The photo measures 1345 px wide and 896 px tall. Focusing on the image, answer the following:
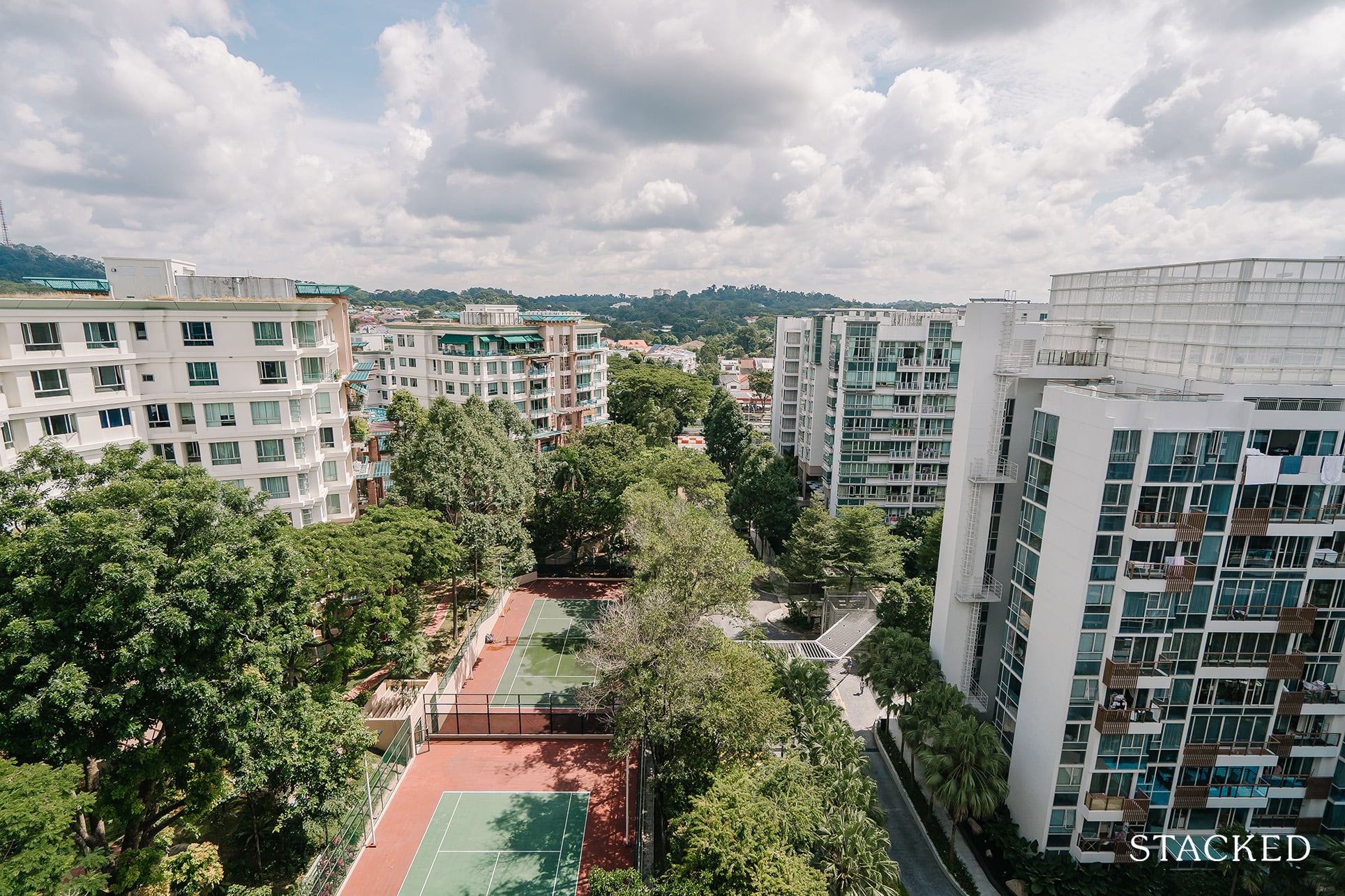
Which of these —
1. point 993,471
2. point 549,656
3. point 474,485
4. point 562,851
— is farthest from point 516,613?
point 993,471

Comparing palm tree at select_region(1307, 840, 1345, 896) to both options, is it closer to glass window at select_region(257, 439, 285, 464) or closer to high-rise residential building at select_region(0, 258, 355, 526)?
high-rise residential building at select_region(0, 258, 355, 526)

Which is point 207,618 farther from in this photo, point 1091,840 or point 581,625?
point 1091,840

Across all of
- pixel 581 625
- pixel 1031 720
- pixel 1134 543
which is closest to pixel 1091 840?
pixel 1031 720

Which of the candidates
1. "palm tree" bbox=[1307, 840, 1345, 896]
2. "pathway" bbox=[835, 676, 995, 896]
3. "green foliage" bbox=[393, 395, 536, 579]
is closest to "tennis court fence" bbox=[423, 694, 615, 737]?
"green foliage" bbox=[393, 395, 536, 579]

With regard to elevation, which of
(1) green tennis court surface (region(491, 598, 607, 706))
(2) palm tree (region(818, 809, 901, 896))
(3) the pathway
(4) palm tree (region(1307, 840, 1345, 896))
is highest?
(2) palm tree (region(818, 809, 901, 896))

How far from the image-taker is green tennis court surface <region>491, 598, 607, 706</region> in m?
36.1

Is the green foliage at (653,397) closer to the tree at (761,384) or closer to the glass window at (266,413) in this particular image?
the tree at (761,384)

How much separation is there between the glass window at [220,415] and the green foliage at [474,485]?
10347 millimetres

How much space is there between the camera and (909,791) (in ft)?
104

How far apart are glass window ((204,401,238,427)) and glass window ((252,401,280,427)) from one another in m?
0.99

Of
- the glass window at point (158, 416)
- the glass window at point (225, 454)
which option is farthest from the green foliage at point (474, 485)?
the glass window at point (158, 416)

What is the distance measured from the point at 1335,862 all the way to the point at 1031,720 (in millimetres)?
10081

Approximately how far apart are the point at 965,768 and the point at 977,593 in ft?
26.4

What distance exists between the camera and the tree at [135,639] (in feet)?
58.9
